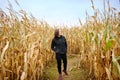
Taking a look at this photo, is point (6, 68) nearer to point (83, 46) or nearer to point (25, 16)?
point (25, 16)

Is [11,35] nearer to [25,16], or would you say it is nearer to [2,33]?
[2,33]

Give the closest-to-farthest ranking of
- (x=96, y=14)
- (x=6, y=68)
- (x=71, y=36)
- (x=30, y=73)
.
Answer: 1. (x=6, y=68)
2. (x=30, y=73)
3. (x=96, y=14)
4. (x=71, y=36)

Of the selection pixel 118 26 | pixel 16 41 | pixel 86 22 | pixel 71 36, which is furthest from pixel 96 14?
pixel 71 36

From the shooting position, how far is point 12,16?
5.27m

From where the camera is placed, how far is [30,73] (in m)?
5.10

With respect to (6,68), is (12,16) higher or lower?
higher

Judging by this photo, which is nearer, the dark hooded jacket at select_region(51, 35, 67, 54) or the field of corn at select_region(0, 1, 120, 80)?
the field of corn at select_region(0, 1, 120, 80)

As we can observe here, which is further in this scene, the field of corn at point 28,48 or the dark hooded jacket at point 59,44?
the dark hooded jacket at point 59,44

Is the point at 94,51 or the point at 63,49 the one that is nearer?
the point at 94,51

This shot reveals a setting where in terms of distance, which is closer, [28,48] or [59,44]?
[28,48]

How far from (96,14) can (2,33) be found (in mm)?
2002

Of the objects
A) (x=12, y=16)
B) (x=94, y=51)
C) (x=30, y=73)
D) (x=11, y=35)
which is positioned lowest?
(x=30, y=73)

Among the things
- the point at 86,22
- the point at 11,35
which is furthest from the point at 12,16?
the point at 86,22

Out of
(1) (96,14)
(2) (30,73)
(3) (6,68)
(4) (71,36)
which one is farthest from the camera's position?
(4) (71,36)
